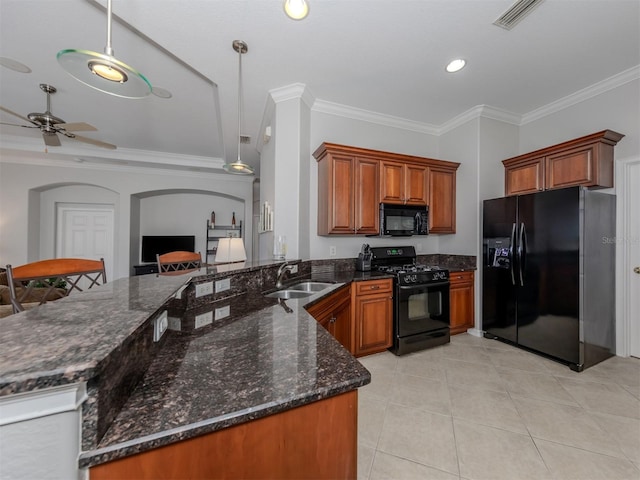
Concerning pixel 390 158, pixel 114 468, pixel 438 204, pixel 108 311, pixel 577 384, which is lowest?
pixel 577 384

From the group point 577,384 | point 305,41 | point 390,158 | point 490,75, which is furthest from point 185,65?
point 577,384

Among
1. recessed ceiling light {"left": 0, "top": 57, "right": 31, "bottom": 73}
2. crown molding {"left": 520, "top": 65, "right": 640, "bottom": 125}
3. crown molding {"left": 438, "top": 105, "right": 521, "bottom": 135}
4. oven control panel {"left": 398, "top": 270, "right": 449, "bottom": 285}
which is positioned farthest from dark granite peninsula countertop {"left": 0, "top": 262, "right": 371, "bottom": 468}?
crown molding {"left": 520, "top": 65, "right": 640, "bottom": 125}

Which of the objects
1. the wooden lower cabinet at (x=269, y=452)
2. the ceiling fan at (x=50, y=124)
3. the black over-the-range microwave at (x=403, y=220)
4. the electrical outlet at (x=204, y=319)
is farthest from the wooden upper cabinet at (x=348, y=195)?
the ceiling fan at (x=50, y=124)

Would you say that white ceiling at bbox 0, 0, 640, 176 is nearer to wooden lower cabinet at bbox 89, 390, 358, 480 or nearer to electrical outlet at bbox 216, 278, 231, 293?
electrical outlet at bbox 216, 278, 231, 293

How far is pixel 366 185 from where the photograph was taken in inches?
119

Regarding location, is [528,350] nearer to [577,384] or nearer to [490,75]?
[577,384]

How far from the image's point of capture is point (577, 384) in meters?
2.22

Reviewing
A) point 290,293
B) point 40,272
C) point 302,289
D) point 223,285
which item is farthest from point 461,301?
point 40,272

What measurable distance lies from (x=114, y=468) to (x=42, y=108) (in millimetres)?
4929

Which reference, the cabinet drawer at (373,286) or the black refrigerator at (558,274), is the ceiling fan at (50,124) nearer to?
the cabinet drawer at (373,286)

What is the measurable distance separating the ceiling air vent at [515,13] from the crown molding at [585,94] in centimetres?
167

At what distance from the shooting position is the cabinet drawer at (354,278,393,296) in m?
2.67

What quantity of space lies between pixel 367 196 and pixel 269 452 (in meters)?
2.67

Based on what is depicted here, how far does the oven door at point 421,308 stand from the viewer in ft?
9.12
